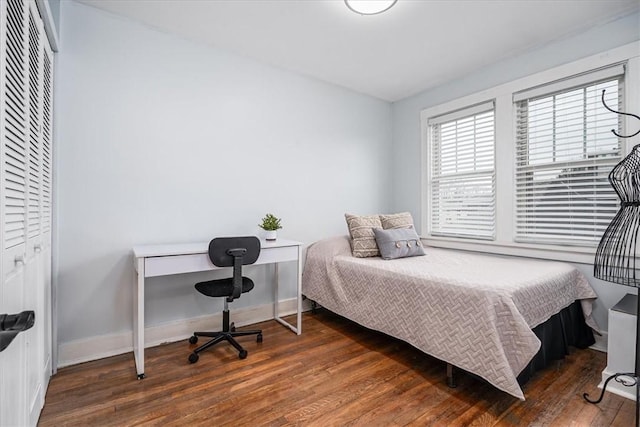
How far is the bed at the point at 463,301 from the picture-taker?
1637 mm

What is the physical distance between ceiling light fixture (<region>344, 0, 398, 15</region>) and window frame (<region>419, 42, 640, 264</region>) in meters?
1.55

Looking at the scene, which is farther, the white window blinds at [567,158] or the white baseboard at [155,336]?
the white window blinds at [567,158]

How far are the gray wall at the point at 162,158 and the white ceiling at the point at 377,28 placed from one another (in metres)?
0.24

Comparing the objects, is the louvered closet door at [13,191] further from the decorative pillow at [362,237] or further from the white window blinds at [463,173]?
the white window blinds at [463,173]

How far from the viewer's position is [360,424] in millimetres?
1521

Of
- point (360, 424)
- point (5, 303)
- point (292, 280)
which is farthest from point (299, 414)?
point (292, 280)

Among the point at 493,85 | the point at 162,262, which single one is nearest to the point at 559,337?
the point at 493,85

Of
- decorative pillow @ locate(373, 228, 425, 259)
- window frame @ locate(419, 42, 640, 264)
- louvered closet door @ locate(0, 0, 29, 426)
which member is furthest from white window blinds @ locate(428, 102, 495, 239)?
louvered closet door @ locate(0, 0, 29, 426)

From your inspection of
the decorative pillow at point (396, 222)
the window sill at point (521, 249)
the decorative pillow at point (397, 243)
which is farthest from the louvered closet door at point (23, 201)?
the window sill at point (521, 249)

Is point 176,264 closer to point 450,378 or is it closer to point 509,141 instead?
point 450,378

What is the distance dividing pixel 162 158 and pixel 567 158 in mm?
3401

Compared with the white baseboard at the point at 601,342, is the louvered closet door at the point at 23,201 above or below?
above

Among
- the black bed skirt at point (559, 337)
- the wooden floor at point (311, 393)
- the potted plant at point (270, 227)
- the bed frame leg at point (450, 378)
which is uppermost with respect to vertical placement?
the potted plant at point (270, 227)

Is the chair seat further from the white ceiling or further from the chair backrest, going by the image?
the white ceiling
